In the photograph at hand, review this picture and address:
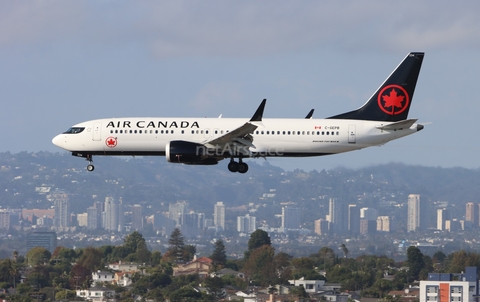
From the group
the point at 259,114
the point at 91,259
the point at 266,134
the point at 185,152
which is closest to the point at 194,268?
the point at 91,259

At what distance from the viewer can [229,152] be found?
215 ft

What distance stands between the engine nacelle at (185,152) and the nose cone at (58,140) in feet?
30.6

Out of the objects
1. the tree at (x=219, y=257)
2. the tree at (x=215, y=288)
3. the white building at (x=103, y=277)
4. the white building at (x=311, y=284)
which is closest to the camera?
the tree at (x=215, y=288)

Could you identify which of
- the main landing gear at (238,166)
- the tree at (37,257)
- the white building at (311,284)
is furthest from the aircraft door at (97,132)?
the tree at (37,257)

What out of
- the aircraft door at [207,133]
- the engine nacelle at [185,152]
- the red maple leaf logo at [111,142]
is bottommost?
the engine nacelle at [185,152]

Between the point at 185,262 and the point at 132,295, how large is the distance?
44.1 meters

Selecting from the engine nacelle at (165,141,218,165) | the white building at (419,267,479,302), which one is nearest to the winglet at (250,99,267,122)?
the engine nacelle at (165,141,218,165)

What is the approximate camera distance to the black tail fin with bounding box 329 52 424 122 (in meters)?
67.6

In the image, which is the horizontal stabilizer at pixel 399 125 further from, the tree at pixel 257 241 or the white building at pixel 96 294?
the tree at pixel 257 241

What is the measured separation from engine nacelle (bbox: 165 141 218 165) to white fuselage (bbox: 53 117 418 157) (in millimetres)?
1103

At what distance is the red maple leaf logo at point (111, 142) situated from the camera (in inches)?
2608

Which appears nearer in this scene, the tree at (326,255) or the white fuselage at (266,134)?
the white fuselage at (266,134)

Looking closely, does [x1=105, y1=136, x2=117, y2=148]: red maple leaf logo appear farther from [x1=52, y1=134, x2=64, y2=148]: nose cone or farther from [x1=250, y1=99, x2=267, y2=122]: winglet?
[x1=250, y1=99, x2=267, y2=122]: winglet

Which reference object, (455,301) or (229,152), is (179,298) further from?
(229,152)
